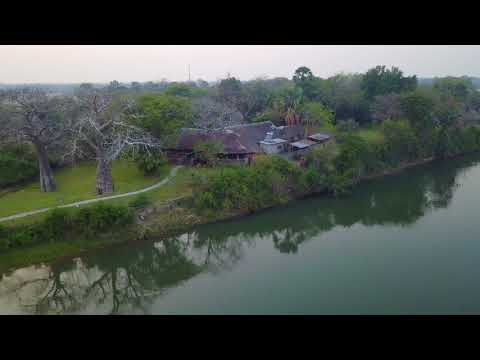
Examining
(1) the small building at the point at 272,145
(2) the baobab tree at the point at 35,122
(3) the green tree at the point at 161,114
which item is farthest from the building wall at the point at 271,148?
(2) the baobab tree at the point at 35,122

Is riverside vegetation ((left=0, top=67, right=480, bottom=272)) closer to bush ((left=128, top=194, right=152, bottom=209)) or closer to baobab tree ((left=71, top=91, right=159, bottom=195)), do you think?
bush ((left=128, top=194, right=152, bottom=209))

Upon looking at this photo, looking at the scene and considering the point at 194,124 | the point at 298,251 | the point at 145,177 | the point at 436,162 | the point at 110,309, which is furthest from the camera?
the point at 436,162

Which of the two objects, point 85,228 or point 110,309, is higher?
point 85,228

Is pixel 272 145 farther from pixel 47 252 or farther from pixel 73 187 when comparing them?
pixel 47 252

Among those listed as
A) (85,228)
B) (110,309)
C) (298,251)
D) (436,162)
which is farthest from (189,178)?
(436,162)

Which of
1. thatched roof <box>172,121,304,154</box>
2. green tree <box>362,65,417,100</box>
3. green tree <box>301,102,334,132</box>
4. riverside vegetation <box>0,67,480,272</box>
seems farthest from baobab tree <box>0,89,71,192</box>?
green tree <box>362,65,417,100</box>

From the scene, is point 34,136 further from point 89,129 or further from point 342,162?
point 342,162

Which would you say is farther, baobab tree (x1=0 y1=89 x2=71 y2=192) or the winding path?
baobab tree (x1=0 y1=89 x2=71 y2=192)
